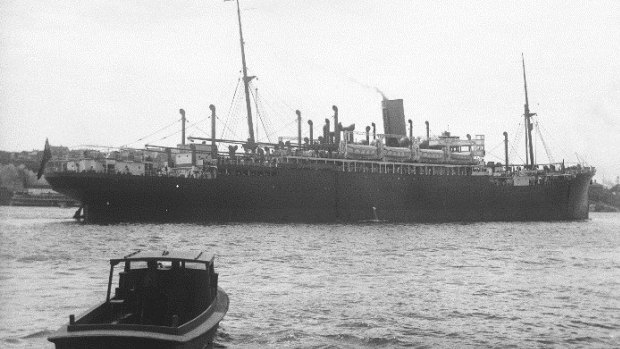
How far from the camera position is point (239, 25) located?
67.4m

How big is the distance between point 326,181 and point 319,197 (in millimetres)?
1829

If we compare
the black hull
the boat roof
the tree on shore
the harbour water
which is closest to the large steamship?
the black hull

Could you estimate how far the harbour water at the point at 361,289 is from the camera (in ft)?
54.8

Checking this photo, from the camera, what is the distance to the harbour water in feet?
54.8

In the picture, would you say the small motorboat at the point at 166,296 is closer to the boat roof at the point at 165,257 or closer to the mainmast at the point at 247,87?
the boat roof at the point at 165,257

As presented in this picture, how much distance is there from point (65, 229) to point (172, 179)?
32.0ft

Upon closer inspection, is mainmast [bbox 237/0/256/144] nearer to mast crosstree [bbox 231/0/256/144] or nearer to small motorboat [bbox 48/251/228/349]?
mast crosstree [bbox 231/0/256/144]

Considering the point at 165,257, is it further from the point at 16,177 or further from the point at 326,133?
the point at 16,177

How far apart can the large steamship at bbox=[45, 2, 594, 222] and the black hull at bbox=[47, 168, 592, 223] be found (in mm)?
98

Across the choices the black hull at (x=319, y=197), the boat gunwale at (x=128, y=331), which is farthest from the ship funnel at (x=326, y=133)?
the boat gunwale at (x=128, y=331)

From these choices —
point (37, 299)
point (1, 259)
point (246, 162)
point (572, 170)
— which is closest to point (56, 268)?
point (1, 259)

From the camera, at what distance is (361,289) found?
23422 mm

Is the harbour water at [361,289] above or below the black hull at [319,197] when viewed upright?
below

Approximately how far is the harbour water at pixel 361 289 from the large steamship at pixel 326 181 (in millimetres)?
11543
